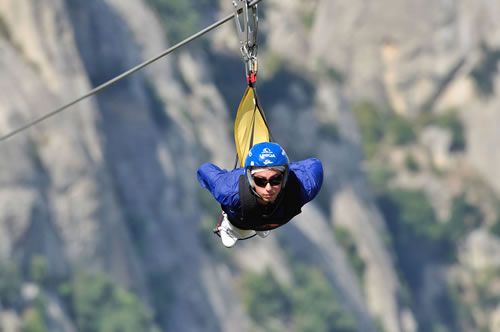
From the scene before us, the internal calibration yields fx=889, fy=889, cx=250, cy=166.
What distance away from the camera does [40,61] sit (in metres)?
56.2

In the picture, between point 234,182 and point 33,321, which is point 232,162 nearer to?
point 33,321

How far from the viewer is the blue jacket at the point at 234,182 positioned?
36.3 ft

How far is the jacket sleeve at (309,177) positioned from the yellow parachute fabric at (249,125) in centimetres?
109

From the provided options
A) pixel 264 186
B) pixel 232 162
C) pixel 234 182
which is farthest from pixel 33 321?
pixel 264 186

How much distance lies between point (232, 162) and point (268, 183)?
188ft

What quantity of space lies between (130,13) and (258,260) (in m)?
22.0

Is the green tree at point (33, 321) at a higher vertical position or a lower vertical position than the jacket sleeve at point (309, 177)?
higher

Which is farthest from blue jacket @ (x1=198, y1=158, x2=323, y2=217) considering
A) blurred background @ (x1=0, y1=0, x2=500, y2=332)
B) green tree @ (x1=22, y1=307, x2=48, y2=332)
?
green tree @ (x1=22, y1=307, x2=48, y2=332)

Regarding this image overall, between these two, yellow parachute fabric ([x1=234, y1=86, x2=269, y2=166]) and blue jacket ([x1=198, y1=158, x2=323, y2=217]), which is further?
yellow parachute fabric ([x1=234, y1=86, x2=269, y2=166])

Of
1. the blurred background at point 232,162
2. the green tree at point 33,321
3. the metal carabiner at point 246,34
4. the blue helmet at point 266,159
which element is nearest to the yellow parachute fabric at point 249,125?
the metal carabiner at point 246,34

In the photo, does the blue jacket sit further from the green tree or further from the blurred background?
the green tree

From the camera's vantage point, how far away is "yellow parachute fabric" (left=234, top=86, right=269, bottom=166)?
12555 millimetres

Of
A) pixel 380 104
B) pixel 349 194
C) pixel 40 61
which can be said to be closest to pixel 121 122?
pixel 40 61

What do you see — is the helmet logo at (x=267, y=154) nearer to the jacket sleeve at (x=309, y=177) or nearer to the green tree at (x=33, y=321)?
the jacket sleeve at (x=309, y=177)
